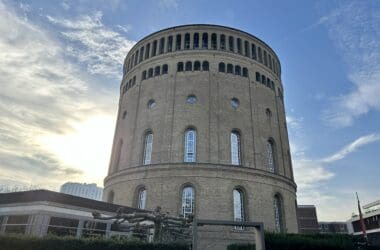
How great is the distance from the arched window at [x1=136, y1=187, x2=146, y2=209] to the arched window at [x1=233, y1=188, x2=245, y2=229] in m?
7.45

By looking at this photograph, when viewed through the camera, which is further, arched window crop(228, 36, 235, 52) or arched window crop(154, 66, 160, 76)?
arched window crop(228, 36, 235, 52)

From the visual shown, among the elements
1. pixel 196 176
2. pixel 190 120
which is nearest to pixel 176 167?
pixel 196 176

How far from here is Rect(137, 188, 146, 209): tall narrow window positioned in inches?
990

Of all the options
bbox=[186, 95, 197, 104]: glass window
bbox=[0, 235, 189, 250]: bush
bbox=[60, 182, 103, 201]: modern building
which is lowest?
bbox=[0, 235, 189, 250]: bush

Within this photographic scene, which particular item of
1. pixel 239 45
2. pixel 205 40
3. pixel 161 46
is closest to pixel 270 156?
pixel 239 45

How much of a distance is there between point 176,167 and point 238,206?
5.90 m

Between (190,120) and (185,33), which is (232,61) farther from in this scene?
(190,120)

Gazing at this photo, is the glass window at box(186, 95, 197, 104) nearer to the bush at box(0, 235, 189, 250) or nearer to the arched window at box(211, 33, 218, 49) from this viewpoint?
the arched window at box(211, 33, 218, 49)

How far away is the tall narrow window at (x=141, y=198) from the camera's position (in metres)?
25.1

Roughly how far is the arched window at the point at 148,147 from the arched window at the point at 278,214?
38.1 ft

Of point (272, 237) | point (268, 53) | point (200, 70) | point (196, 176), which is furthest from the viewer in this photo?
point (268, 53)

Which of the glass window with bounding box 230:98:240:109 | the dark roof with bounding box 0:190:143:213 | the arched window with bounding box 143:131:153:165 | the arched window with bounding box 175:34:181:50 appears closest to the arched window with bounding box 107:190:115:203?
the arched window with bounding box 143:131:153:165

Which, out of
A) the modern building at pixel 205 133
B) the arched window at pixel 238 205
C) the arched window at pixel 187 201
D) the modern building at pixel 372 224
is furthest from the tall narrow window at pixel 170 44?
the modern building at pixel 372 224

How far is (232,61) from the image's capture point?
96.3 feet
